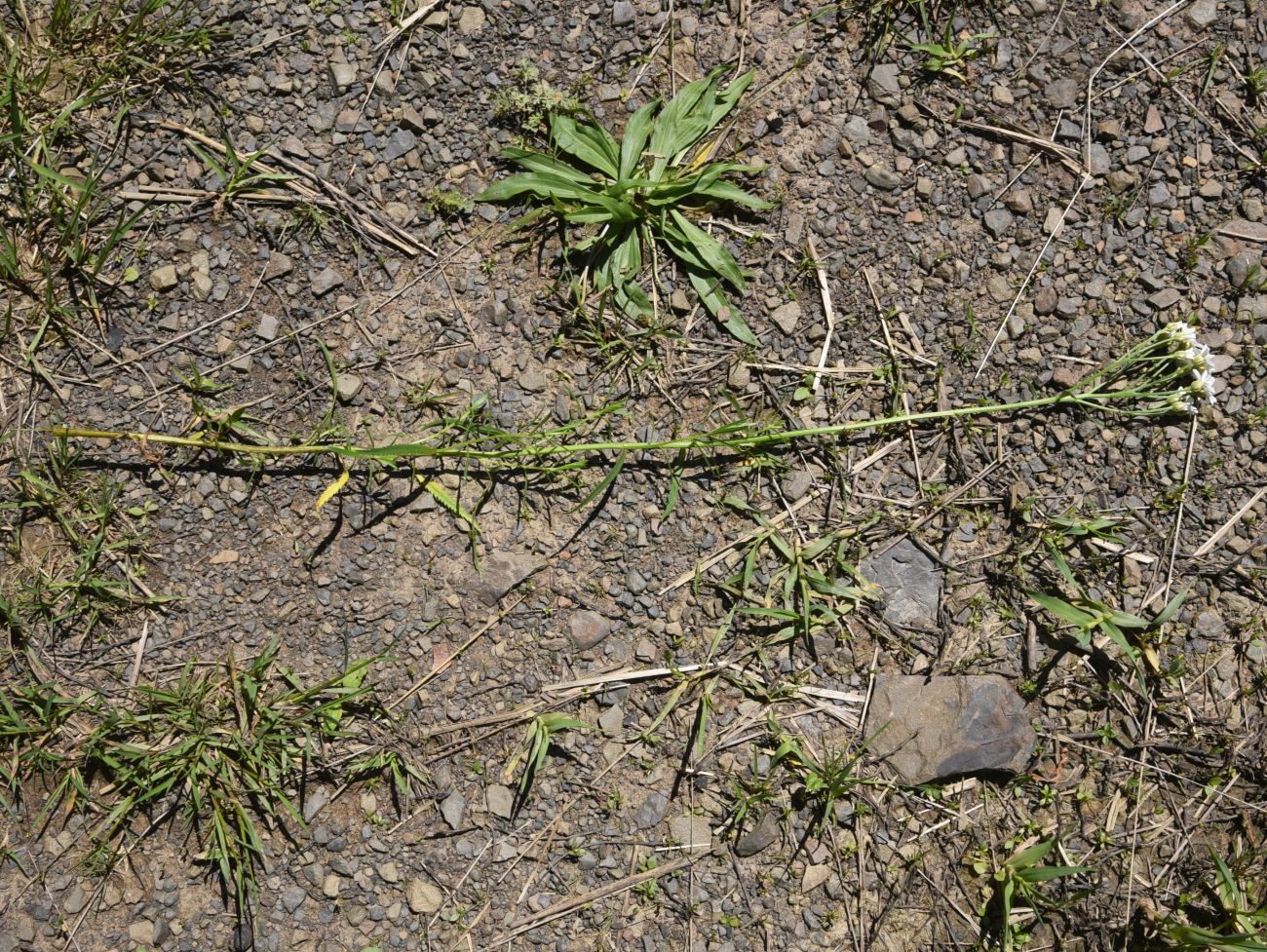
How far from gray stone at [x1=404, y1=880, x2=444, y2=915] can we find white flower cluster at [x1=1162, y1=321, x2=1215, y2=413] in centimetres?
298

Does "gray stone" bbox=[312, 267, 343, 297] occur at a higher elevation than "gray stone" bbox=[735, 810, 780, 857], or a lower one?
higher

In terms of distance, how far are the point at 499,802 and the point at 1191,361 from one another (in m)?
2.76

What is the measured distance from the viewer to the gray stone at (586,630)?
2.84 m

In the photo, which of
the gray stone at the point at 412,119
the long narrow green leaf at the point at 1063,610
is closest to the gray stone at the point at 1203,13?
the long narrow green leaf at the point at 1063,610

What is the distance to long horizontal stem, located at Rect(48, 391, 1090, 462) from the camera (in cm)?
276

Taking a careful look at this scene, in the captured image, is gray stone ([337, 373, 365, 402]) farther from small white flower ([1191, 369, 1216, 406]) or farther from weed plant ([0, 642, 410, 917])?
small white flower ([1191, 369, 1216, 406])

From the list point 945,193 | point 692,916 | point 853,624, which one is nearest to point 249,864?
point 692,916

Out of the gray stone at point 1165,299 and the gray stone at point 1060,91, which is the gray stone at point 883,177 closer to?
the gray stone at point 1060,91

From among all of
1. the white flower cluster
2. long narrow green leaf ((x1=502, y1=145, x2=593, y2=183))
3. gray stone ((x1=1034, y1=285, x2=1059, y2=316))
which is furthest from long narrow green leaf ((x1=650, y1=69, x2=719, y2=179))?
the white flower cluster

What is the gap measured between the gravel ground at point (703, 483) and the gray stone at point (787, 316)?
2 cm

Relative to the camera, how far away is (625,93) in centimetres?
293

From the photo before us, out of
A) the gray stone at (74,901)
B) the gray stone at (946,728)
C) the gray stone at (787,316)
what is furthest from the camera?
the gray stone at (787,316)

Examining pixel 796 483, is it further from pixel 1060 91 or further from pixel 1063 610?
pixel 1060 91

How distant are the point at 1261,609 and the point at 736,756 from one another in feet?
6.24
